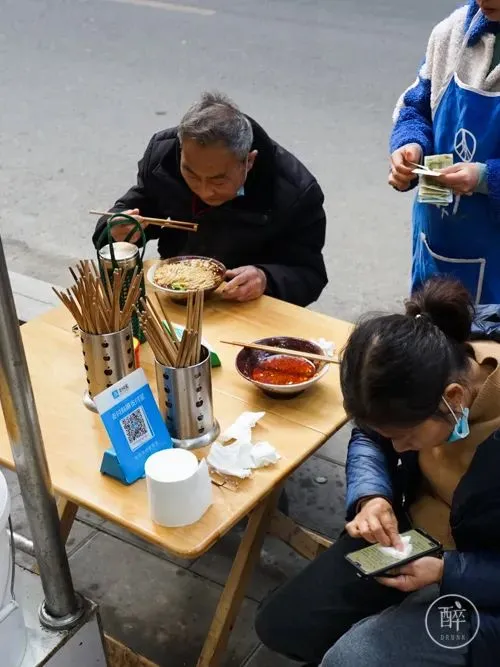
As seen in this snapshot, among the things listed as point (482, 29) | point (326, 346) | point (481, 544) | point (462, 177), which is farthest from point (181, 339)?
point (482, 29)

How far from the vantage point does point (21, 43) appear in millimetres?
7285

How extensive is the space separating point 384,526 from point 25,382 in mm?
775

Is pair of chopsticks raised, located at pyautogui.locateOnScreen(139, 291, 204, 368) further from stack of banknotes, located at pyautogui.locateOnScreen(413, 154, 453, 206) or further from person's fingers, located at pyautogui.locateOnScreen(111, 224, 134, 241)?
stack of banknotes, located at pyautogui.locateOnScreen(413, 154, 453, 206)

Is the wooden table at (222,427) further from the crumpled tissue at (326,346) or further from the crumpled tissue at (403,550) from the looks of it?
the crumpled tissue at (403,550)

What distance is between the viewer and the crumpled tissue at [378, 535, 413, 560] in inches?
58.8

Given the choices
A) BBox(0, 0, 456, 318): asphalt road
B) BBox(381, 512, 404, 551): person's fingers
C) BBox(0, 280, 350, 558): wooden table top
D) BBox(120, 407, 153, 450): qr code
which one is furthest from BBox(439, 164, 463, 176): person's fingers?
BBox(0, 0, 456, 318): asphalt road

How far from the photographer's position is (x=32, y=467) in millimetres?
1216

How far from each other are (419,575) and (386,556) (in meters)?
0.07

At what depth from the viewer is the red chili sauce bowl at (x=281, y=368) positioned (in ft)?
5.57

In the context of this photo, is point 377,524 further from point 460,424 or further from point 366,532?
point 460,424

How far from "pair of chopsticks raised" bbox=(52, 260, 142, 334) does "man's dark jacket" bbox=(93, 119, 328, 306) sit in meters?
0.68

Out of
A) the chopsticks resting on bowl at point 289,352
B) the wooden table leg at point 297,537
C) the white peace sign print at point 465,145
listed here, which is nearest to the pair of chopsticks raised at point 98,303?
the chopsticks resting on bowl at point 289,352

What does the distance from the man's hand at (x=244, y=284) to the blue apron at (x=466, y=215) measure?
49cm

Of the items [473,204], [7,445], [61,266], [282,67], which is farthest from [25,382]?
[282,67]
